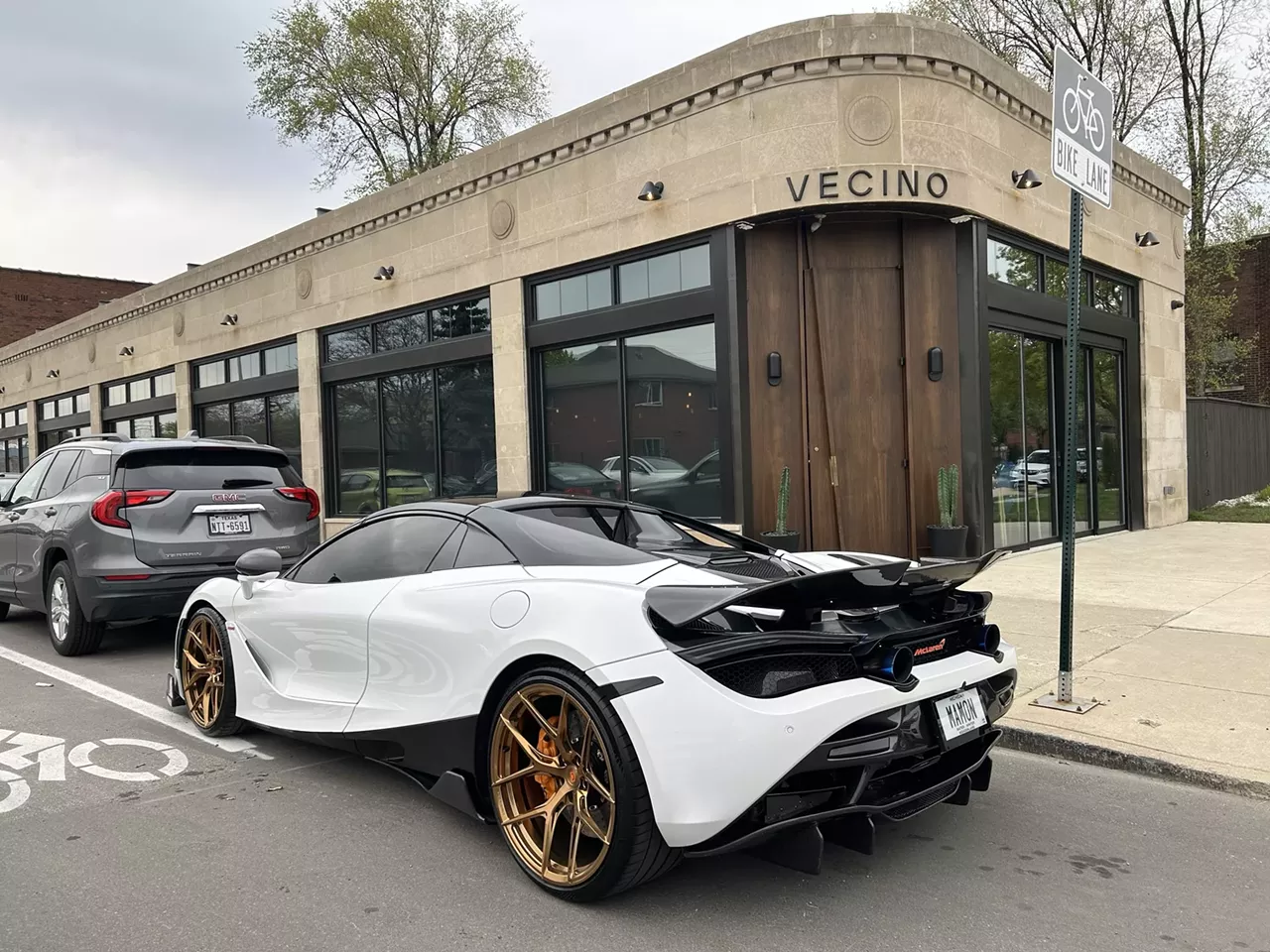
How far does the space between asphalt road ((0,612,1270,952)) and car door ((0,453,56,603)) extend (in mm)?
4855

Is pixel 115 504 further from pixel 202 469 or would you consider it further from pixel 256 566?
pixel 256 566

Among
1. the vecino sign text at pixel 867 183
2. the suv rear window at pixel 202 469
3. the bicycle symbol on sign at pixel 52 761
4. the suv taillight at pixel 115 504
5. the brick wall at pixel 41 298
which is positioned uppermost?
the brick wall at pixel 41 298

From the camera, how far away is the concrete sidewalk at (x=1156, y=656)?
4.51 m

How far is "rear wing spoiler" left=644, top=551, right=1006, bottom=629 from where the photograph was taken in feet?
9.41

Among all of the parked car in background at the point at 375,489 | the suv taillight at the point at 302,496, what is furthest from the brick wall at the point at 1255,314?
the suv taillight at the point at 302,496

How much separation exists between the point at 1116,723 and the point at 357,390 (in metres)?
13.8

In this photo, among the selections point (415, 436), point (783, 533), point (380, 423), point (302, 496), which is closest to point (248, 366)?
point (380, 423)

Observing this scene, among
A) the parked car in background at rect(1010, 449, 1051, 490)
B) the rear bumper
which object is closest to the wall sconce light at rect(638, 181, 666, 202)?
the parked car in background at rect(1010, 449, 1051, 490)

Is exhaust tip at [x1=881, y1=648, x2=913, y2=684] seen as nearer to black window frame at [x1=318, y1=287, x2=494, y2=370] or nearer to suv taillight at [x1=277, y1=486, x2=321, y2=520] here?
suv taillight at [x1=277, y1=486, x2=321, y2=520]

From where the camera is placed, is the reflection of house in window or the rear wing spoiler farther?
the reflection of house in window

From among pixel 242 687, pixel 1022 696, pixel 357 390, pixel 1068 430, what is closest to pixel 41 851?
pixel 242 687

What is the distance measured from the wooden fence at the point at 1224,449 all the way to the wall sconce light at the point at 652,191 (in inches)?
481

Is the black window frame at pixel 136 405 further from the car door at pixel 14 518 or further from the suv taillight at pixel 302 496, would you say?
the suv taillight at pixel 302 496

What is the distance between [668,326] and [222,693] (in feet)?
23.8
